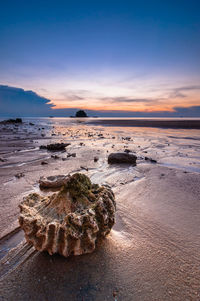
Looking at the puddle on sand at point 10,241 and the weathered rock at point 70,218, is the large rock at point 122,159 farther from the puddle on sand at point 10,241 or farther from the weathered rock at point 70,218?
the puddle on sand at point 10,241

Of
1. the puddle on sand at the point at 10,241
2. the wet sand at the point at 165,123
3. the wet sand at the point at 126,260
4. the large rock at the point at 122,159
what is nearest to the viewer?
the wet sand at the point at 126,260

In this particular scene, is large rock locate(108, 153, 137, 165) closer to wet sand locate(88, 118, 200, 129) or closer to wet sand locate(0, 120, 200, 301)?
wet sand locate(0, 120, 200, 301)

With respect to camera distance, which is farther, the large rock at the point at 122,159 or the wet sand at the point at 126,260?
the large rock at the point at 122,159

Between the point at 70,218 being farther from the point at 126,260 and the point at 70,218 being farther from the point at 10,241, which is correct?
the point at 10,241

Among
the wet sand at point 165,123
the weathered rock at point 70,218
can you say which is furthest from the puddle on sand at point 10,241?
the wet sand at point 165,123

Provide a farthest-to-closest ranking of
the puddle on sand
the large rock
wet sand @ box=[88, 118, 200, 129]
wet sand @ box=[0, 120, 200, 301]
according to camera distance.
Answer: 1. wet sand @ box=[88, 118, 200, 129]
2. the large rock
3. the puddle on sand
4. wet sand @ box=[0, 120, 200, 301]

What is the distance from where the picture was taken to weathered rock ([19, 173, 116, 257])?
167cm

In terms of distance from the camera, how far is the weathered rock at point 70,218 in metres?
1.67

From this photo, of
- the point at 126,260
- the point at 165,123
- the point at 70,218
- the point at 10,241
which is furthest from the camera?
the point at 165,123

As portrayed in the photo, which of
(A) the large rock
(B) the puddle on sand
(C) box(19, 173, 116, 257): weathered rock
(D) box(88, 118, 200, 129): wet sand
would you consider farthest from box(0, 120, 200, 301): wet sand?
(D) box(88, 118, 200, 129): wet sand

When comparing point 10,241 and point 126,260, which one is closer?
point 126,260

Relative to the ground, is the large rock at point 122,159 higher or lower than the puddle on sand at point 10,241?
higher

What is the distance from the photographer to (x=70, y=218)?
174 centimetres

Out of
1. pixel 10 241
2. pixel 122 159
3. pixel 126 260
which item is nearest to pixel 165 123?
pixel 122 159
